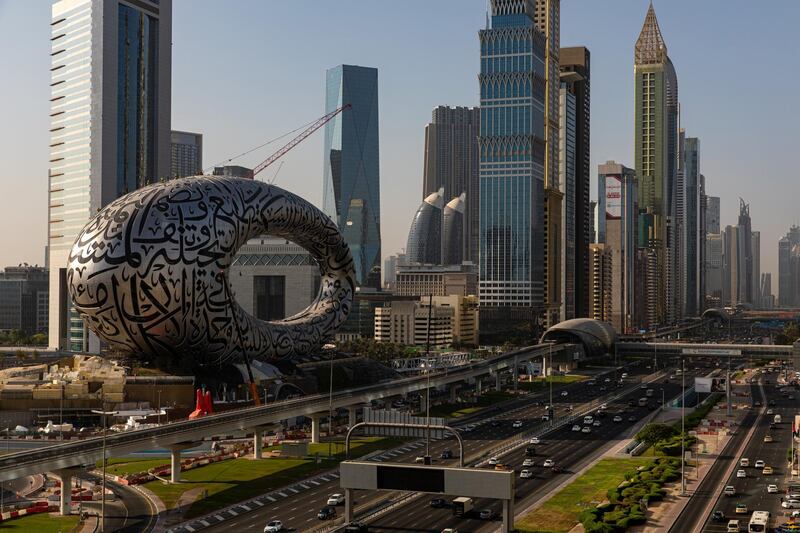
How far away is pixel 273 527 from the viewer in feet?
223

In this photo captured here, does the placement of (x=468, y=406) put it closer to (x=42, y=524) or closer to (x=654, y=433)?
(x=654, y=433)

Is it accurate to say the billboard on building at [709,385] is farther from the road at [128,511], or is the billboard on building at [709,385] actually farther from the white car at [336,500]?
the road at [128,511]

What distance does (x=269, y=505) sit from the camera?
77.4m

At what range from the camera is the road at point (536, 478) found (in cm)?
7025

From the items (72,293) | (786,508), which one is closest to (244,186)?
(72,293)

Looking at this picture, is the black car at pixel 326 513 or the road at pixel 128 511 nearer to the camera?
the road at pixel 128 511

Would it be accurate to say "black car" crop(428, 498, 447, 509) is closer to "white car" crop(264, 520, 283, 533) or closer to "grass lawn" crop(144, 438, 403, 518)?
"white car" crop(264, 520, 283, 533)

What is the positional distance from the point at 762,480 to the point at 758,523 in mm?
20578

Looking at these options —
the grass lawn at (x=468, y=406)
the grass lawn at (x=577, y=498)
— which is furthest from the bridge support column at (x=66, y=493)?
the grass lawn at (x=468, y=406)

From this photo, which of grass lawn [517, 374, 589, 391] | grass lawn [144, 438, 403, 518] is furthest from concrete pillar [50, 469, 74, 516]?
grass lawn [517, 374, 589, 391]

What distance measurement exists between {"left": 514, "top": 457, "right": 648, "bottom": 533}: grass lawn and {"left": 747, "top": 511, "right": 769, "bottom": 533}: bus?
1187cm

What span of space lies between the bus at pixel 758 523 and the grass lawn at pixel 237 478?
37552 mm

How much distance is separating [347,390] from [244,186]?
27691mm

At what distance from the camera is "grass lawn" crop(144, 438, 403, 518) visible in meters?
78.6
